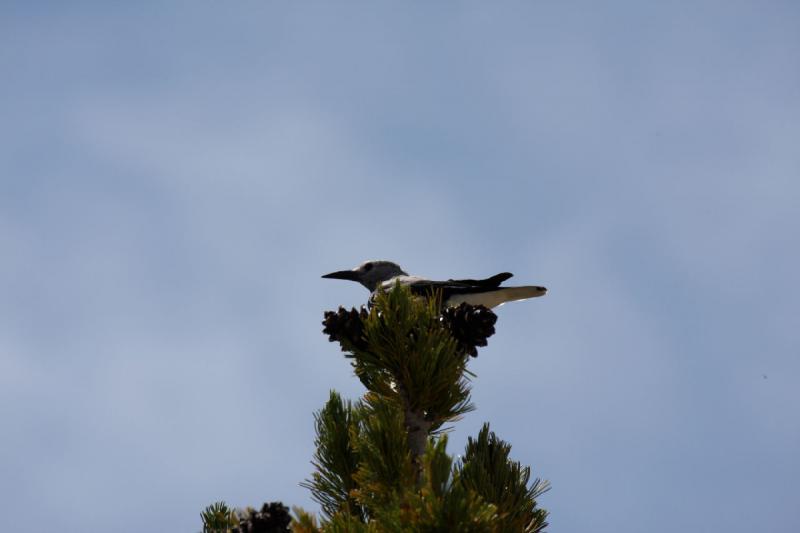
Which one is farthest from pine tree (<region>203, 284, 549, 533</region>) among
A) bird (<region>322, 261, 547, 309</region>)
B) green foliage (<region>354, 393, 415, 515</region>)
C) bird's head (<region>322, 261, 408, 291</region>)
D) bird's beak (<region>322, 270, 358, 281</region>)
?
bird's beak (<region>322, 270, 358, 281</region>)

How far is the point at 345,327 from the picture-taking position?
4.34 m

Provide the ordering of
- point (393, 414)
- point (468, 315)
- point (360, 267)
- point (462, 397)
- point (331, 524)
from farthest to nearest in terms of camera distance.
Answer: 1. point (360, 267)
2. point (468, 315)
3. point (462, 397)
4. point (393, 414)
5. point (331, 524)

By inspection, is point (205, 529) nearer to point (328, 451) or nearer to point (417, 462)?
point (328, 451)

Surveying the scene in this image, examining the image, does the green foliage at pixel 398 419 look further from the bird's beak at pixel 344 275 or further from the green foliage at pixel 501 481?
the bird's beak at pixel 344 275

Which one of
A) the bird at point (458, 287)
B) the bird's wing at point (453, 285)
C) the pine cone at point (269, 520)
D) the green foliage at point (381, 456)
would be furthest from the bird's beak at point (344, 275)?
the pine cone at point (269, 520)

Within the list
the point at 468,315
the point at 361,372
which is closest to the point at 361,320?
the point at 361,372

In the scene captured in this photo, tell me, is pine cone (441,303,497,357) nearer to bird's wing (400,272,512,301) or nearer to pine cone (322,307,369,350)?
pine cone (322,307,369,350)

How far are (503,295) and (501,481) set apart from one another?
3.78 m

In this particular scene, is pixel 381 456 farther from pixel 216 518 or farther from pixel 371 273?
pixel 371 273

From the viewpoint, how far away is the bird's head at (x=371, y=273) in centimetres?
971

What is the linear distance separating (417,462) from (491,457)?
1.95ft

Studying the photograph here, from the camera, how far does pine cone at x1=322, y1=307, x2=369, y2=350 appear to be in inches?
170

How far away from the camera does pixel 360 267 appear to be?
32.9 feet

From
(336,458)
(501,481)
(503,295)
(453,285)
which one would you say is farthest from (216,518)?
(503,295)
